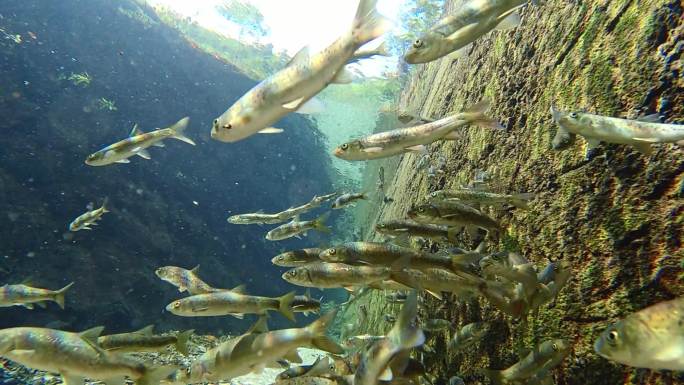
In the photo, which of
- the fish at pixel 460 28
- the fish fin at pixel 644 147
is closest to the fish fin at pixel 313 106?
the fish at pixel 460 28

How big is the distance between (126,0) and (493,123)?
2276 cm

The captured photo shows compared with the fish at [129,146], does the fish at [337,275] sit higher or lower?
lower

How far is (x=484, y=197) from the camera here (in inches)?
151

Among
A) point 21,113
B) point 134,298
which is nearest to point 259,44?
point 21,113

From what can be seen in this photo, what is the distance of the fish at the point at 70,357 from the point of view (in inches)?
130

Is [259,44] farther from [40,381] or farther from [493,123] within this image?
[493,123]

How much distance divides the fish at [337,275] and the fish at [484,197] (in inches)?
47.0

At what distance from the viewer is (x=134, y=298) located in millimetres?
14133

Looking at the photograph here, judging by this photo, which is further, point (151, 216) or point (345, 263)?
point (151, 216)

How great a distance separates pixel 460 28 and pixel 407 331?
2.47 m

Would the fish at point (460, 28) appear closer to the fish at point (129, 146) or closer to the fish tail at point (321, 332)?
the fish tail at point (321, 332)

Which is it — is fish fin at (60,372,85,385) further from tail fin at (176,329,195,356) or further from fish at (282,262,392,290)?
fish at (282,262,392,290)

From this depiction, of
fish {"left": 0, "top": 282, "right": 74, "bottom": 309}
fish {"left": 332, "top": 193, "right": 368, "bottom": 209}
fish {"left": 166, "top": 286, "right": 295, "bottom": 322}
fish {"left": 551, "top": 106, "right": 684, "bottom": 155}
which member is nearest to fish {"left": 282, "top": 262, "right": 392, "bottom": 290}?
fish {"left": 166, "top": 286, "right": 295, "bottom": 322}

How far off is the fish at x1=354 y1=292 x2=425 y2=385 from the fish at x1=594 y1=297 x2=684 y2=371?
1.24 meters
